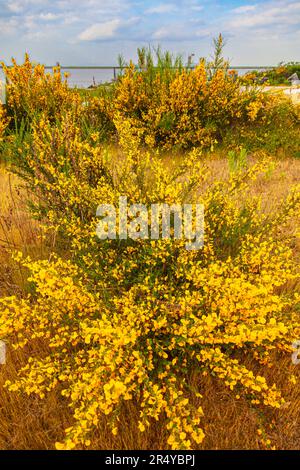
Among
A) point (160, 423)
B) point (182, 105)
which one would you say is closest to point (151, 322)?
point (160, 423)

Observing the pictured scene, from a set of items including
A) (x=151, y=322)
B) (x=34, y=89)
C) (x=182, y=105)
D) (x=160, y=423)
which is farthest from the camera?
(x=34, y=89)

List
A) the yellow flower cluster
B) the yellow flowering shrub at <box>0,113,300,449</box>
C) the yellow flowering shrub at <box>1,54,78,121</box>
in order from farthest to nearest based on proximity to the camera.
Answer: the yellow flowering shrub at <box>1,54,78,121</box> → the yellow flower cluster → the yellow flowering shrub at <box>0,113,300,449</box>

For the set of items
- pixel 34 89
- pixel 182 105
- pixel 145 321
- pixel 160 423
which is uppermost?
pixel 34 89

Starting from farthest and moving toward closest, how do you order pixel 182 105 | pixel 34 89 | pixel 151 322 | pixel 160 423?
pixel 34 89 → pixel 182 105 → pixel 151 322 → pixel 160 423

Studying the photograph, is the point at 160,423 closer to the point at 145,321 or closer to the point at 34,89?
the point at 145,321

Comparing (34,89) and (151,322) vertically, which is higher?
(34,89)

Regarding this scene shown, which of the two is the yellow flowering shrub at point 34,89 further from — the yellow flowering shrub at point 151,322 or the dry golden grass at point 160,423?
the dry golden grass at point 160,423

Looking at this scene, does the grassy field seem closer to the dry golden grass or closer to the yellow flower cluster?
the dry golden grass

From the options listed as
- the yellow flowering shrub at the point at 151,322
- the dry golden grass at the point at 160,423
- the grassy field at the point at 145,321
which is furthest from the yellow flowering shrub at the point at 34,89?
the dry golden grass at the point at 160,423

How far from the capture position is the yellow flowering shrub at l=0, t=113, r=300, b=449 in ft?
4.83

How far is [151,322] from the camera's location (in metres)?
1.85

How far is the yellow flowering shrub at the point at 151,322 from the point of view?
1472mm

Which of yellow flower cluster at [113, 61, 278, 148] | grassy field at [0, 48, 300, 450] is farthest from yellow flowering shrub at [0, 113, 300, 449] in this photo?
Answer: yellow flower cluster at [113, 61, 278, 148]

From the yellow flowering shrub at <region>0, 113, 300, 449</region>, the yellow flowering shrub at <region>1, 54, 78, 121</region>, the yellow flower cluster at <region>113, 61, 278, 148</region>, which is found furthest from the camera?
the yellow flowering shrub at <region>1, 54, 78, 121</region>
